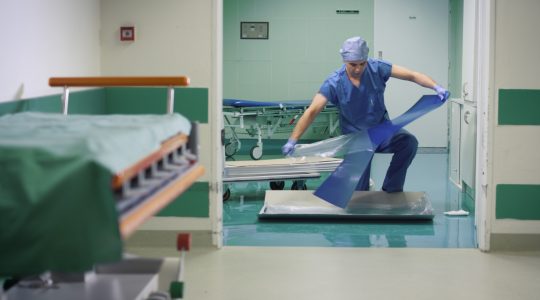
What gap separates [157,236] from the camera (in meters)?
5.02

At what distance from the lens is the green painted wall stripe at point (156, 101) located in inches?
194

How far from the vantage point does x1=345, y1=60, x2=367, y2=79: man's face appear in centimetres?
627

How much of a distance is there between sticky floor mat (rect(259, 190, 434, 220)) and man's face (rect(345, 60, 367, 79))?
1.01 meters

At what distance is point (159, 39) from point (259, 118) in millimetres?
4364

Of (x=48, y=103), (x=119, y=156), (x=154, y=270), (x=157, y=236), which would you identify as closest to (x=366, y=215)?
(x=157, y=236)

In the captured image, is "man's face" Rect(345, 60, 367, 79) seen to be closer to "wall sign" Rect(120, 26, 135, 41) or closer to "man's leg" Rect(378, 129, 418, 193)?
"man's leg" Rect(378, 129, 418, 193)

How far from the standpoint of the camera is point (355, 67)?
248 inches

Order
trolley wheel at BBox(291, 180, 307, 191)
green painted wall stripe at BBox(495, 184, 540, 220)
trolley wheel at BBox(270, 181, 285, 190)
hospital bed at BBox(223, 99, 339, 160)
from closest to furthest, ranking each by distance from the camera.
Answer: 1. green painted wall stripe at BBox(495, 184, 540, 220)
2. trolley wheel at BBox(291, 180, 307, 191)
3. trolley wheel at BBox(270, 181, 285, 190)
4. hospital bed at BBox(223, 99, 339, 160)

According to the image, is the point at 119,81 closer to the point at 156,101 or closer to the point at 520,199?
the point at 156,101

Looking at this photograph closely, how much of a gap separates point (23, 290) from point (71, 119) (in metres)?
0.61

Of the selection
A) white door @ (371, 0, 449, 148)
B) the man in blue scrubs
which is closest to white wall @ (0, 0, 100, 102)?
the man in blue scrubs

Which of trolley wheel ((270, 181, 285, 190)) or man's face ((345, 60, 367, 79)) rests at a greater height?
A: man's face ((345, 60, 367, 79))

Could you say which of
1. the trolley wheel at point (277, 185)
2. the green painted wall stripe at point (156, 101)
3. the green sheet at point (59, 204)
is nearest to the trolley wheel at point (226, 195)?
the trolley wheel at point (277, 185)

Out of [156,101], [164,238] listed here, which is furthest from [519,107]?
[164,238]
